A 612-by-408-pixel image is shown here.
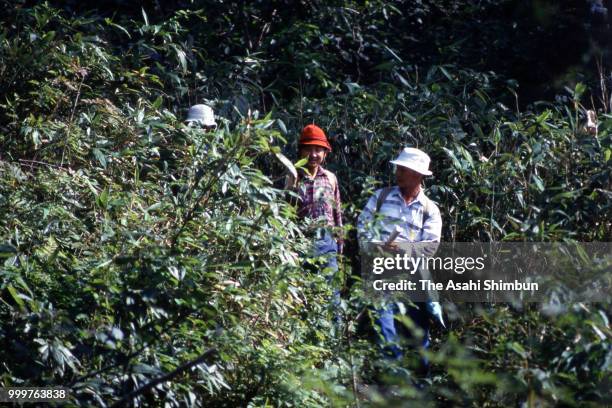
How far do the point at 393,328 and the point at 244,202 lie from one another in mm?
1110

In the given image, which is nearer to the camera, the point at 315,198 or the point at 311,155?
the point at 315,198

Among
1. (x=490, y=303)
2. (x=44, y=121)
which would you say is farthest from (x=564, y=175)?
(x=44, y=121)

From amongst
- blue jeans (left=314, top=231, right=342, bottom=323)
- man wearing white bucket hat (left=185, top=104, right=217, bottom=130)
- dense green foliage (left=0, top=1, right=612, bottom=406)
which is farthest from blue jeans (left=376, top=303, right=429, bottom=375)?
man wearing white bucket hat (left=185, top=104, right=217, bottom=130)

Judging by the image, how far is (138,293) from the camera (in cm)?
436

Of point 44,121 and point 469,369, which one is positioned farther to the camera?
point 44,121

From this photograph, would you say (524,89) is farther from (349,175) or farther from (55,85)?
(55,85)

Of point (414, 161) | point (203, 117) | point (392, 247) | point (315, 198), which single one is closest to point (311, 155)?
point (315, 198)

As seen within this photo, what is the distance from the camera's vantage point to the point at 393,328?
5.19 m

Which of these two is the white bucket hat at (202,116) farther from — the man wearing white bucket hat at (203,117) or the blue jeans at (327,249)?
the blue jeans at (327,249)

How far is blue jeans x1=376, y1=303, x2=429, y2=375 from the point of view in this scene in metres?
4.51

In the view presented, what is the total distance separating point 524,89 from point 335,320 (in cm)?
499

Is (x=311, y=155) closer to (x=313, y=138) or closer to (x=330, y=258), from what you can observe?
(x=313, y=138)

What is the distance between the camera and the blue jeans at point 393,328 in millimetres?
4515

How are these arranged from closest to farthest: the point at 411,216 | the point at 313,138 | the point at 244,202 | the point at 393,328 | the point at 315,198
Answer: the point at 393,328 < the point at 244,202 < the point at 411,216 < the point at 315,198 < the point at 313,138
